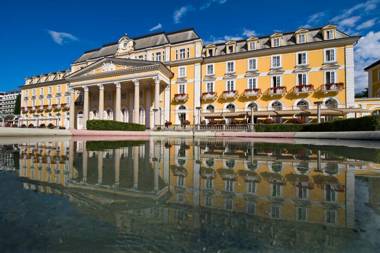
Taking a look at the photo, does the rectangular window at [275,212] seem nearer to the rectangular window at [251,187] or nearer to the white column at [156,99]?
the rectangular window at [251,187]

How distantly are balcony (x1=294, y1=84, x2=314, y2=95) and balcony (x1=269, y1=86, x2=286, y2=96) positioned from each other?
1534 mm

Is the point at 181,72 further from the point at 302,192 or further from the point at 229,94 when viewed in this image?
the point at 302,192

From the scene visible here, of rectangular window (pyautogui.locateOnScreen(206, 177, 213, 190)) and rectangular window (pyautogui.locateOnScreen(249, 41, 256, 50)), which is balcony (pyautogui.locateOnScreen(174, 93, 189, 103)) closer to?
rectangular window (pyautogui.locateOnScreen(249, 41, 256, 50))

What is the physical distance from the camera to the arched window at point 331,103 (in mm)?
29078

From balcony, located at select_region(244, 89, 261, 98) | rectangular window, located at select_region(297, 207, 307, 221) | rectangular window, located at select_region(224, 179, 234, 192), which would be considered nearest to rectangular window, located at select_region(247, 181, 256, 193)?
rectangular window, located at select_region(224, 179, 234, 192)

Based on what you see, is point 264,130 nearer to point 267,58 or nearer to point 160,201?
point 267,58

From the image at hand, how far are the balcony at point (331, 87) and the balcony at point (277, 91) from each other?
Result: 4802mm

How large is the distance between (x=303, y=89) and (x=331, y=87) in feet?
10.7

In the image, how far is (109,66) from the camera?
3691cm

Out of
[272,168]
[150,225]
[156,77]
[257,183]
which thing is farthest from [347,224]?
[156,77]

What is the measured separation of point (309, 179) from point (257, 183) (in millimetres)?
1124

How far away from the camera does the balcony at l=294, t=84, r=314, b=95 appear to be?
29891 millimetres

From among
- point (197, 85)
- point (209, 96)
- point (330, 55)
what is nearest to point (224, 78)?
point (209, 96)

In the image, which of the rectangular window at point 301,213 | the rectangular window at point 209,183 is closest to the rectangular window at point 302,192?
the rectangular window at point 301,213
